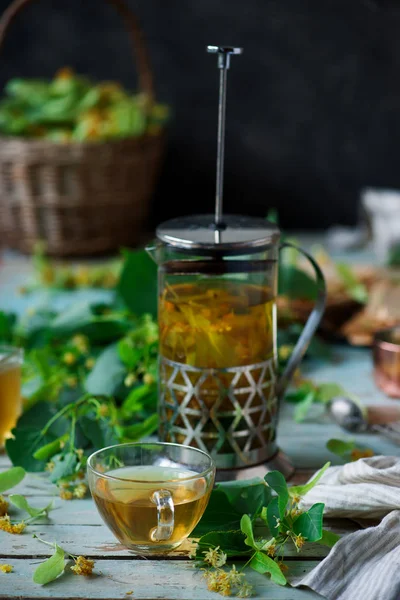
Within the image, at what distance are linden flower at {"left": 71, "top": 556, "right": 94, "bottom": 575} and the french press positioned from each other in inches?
7.6

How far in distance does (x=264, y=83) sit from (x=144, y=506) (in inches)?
68.8

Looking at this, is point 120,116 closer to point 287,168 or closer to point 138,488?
point 287,168

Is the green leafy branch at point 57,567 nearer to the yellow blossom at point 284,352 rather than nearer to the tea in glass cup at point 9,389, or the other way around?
the tea in glass cup at point 9,389

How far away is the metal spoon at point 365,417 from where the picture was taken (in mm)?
1038

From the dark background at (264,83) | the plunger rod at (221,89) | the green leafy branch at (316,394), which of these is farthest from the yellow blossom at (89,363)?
the dark background at (264,83)

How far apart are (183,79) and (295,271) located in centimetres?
109

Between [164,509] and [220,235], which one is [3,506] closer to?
[164,509]

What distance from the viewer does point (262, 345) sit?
881 millimetres

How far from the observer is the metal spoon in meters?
1.04

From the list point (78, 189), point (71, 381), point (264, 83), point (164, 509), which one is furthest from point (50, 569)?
point (264, 83)

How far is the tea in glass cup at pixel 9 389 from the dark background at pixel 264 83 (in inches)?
55.6

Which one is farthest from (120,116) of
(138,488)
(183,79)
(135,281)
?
(138,488)

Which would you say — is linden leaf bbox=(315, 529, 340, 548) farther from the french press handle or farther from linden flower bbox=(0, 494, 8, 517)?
linden flower bbox=(0, 494, 8, 517)

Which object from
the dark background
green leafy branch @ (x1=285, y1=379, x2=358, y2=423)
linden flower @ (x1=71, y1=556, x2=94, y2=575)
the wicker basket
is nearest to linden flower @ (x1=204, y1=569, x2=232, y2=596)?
linden flower @ (x1=71, y1=556, x2=94, y2=575)
